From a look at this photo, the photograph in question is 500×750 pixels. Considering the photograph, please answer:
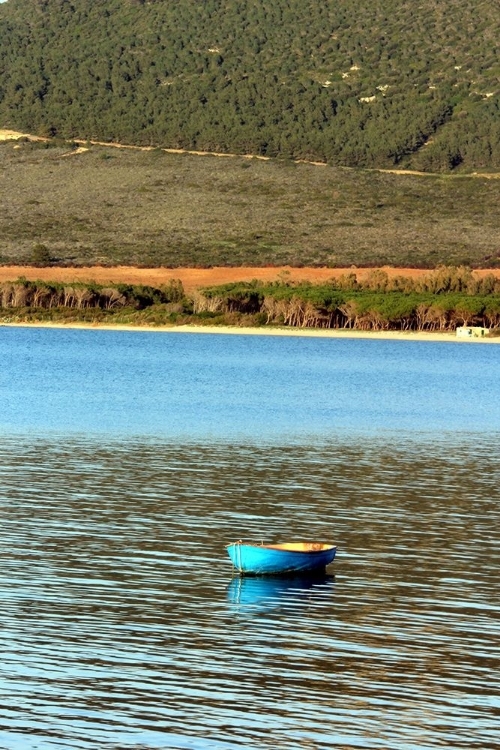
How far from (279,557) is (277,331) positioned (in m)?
73.0

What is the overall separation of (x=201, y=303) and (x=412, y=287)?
1459 cm

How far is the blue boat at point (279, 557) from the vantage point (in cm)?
2095

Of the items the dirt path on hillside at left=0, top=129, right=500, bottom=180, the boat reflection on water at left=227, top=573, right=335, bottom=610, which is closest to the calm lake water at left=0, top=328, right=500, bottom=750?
the boat reflection on water at left=227, top=573, right=335, bottom=610

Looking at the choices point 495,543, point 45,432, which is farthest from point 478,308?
point 495,543

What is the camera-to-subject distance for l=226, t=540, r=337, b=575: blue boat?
2095cm

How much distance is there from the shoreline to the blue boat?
234 ft

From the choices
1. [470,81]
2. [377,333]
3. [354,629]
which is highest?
[470,81]

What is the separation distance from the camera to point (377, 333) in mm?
95062

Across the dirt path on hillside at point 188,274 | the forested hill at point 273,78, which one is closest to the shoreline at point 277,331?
the dirt path on hillside at point 188,274

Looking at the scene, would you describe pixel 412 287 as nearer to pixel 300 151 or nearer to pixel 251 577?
pixel 300 151

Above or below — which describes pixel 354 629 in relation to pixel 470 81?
below

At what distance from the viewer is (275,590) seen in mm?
21047

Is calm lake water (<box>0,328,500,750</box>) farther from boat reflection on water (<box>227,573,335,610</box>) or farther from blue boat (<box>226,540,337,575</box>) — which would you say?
blue boat (<box>226,540,337,575</box>)

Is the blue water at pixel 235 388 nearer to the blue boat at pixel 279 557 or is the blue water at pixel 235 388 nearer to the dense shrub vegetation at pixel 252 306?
the dense shrub vegetation at pixel 252 306
